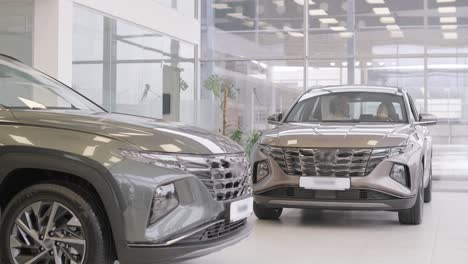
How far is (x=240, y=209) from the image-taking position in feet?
12.5

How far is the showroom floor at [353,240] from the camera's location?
4.82 metres

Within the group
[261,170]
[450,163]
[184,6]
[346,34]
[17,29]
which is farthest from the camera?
[184,6]

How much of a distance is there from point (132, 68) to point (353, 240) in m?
7.86

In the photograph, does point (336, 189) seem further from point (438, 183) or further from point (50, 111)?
point (438, 183)

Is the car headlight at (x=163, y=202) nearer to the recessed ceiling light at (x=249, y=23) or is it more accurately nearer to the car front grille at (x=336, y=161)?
the car front grille at (x=336, y=161)

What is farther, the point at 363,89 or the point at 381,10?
the point at 381,10

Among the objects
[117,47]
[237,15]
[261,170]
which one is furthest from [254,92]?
[261,170]

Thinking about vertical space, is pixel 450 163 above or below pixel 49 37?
below

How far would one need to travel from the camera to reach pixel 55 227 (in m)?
3.43

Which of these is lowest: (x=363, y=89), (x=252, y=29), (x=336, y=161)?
(x=336, y=161)

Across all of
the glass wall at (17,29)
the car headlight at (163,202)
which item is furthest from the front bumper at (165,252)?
the glass wall at (17,29)

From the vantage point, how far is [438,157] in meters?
12.6

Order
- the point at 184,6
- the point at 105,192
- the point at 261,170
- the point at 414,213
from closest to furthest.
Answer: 1. the point at 105,192
2. the point at 261,170
3. the point at 414,213
4. the point at 184,6

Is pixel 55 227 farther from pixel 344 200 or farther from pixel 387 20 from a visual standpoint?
pixel 387 20
